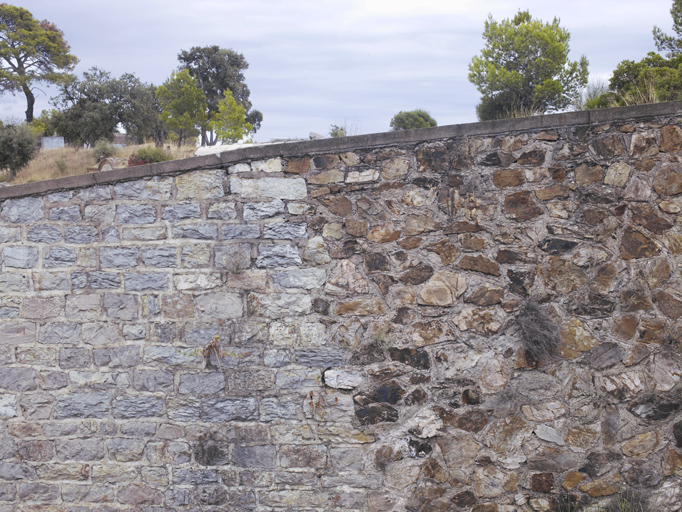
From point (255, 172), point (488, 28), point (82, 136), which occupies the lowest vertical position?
point (255, 172)

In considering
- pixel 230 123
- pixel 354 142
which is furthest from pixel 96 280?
pixel 230 123

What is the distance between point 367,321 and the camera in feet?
12.8

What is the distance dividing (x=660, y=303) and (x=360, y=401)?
2237 mm

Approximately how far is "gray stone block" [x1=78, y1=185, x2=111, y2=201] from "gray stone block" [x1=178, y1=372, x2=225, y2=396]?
4.85 feet

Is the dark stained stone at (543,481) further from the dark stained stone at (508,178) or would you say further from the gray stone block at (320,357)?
the dark stained stone at (508,178)

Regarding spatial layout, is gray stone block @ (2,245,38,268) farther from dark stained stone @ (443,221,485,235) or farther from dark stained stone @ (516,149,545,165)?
dark stained stone @ (516,149,545,165)

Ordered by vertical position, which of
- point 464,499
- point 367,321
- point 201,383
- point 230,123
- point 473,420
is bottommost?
point 464,499

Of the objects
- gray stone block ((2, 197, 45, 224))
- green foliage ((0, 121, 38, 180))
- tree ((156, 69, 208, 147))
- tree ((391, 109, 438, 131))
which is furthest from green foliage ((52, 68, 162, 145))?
gray stone block ((2, 197, 45, 224))

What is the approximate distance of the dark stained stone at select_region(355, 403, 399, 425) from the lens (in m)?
3.90

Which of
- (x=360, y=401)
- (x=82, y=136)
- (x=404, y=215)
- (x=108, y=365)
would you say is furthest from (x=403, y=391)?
(x=82, y=136)

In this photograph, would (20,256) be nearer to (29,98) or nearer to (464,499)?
(464,499)

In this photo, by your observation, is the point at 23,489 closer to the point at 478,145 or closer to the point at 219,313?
the point at 219,313

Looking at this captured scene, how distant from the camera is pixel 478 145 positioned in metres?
3.80

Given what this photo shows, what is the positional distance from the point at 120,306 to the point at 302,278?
4.60 feet
